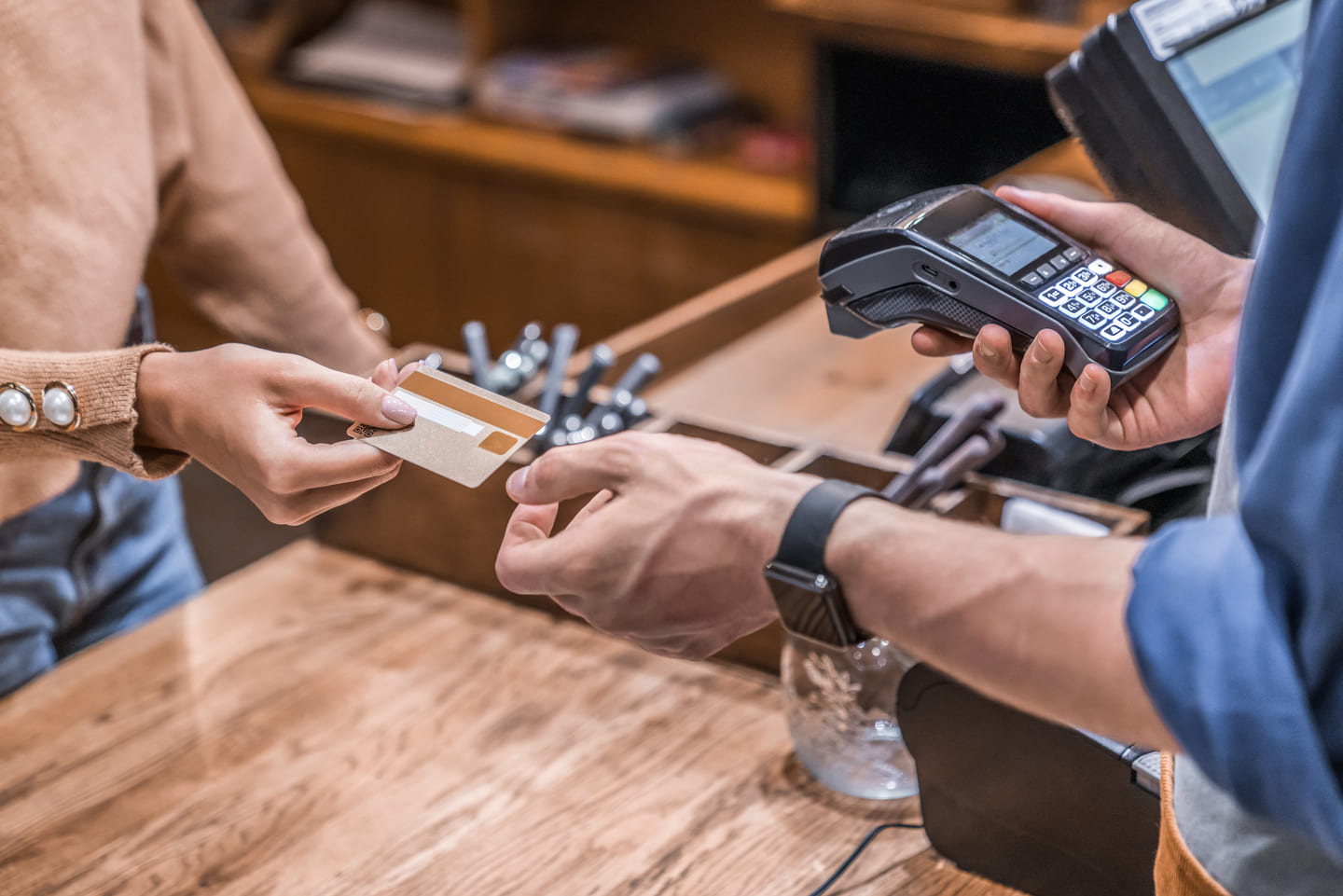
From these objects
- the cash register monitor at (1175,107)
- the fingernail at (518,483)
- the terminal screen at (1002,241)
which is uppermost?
the cash register monitor at (1175,107)

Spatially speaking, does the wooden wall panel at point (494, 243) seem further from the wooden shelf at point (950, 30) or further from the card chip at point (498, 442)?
the card chip at point (498, 442)

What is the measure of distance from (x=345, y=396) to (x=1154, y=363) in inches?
20.9

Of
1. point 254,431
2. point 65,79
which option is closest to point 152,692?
point 254,431

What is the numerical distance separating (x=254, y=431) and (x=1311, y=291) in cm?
59

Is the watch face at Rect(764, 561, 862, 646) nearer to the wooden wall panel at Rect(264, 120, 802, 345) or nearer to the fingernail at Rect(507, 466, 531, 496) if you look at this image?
the fingernail at Rect(507, 466, 531, 496)

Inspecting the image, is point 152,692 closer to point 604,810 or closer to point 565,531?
point 604,810

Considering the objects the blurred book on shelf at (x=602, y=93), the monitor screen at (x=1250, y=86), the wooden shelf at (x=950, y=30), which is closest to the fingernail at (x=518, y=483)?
the monitor screen at (x=1250, y=86)

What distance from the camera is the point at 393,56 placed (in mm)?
3221

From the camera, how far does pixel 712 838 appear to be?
0.95 m

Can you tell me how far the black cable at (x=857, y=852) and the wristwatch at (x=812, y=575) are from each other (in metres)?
0.34

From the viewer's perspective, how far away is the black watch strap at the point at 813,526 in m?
0.61

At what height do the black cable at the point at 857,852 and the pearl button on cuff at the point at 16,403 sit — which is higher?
the pearl button on cuff at the point at 16,403

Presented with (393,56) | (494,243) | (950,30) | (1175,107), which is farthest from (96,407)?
(393,56)

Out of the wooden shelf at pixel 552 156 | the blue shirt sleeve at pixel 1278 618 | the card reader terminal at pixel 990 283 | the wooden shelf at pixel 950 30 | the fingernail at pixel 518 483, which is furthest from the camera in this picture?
the wooden shelf at pixel 552 156
